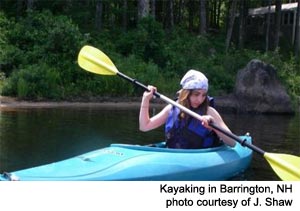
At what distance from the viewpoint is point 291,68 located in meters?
20.3

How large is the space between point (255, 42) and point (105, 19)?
8.57 m

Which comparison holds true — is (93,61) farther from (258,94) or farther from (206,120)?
(258,94)

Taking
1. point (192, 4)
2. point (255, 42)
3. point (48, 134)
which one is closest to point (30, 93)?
point (48, 134)

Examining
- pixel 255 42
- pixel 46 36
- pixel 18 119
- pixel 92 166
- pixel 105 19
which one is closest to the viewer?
pixel 92 166

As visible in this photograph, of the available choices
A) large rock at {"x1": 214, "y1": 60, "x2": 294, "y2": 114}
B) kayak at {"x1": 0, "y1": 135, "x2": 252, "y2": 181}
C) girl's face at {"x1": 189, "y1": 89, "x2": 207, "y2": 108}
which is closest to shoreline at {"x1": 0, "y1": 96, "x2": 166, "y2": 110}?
large rock at {"x1": 214, "y1": 60, "x2": 294, "y2": 114}

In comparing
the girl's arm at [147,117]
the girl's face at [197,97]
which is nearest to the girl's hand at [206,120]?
the girl's face at [197,97]

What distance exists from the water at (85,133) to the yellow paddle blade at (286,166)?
1288 millimetres

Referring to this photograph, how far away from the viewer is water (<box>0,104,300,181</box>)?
23.2 ft

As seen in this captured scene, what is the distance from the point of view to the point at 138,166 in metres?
5.05

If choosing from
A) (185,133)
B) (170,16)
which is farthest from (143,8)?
(185,133)

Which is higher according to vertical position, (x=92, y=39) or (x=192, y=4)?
(x=192, y=4)

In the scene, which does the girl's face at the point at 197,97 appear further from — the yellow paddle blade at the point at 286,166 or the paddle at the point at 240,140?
the yellow paddle blade at the point at 286,166

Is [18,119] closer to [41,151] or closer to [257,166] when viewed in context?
[41,151]

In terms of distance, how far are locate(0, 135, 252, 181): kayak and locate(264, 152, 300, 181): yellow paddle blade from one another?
0.71 metres
